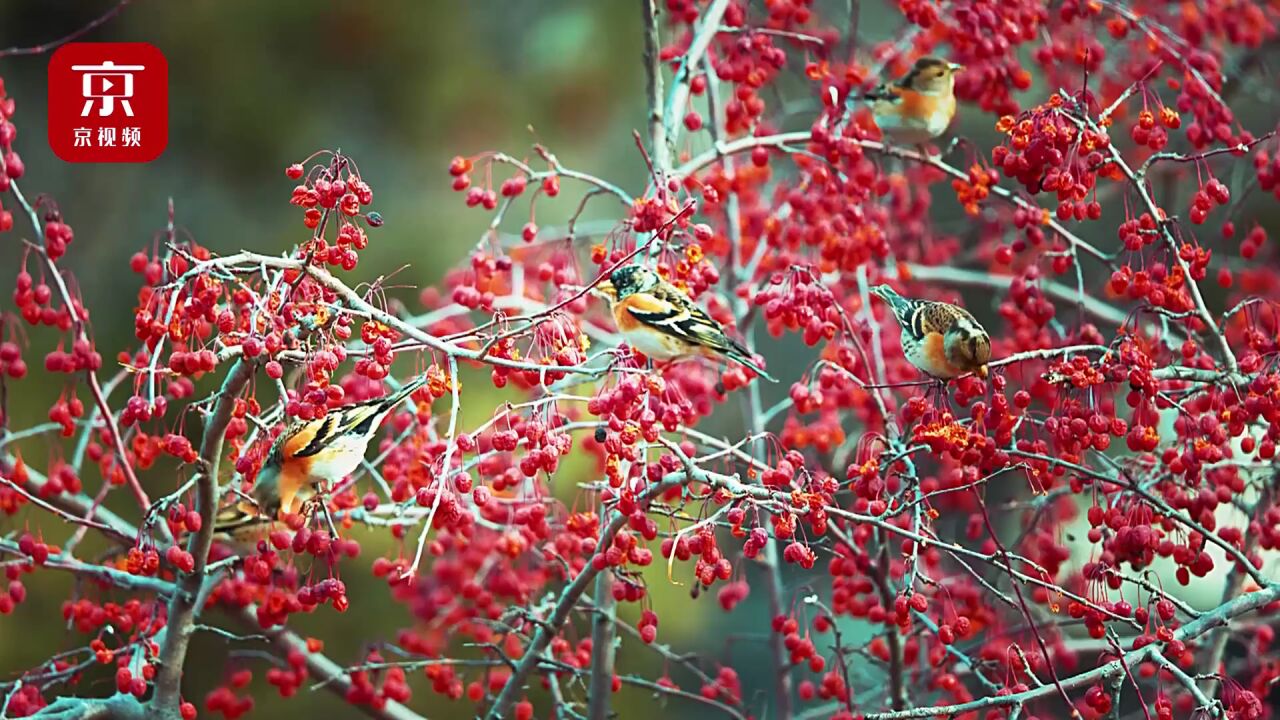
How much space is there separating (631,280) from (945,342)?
0.53m

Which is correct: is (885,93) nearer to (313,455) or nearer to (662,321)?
(662,321)

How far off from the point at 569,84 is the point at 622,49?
25 cm

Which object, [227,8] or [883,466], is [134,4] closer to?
[227,8]

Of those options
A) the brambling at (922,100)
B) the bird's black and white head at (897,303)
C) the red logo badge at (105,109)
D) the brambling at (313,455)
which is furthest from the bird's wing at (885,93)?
the red logo badge at (105,109)

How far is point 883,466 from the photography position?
1.92 m

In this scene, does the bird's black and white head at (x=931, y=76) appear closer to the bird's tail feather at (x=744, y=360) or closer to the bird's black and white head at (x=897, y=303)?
the bird's black and white head at (x=897, y=303)

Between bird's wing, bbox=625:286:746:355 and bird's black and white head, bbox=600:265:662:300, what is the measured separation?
0.01m

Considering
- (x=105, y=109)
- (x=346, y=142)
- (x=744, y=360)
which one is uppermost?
(x=105, y=109)

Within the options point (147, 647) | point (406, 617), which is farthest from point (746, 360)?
point (406, 617)

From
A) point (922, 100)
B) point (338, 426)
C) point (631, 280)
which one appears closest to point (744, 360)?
point (631, 280)

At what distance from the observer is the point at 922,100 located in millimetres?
2576

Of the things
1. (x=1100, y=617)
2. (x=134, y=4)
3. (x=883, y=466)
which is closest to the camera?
(x=1100, y=617)

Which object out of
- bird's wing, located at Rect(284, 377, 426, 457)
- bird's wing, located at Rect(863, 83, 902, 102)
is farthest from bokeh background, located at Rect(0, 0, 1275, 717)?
bird's wing, located at Rect(284, 377, 426, 457)

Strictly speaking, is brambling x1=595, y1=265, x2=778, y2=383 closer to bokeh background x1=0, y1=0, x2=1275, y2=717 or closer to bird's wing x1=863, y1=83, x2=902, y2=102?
Answer: bird's wing x1=863, y1=83, x2=902, y2=102
